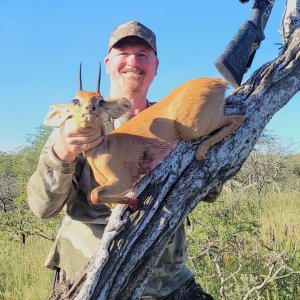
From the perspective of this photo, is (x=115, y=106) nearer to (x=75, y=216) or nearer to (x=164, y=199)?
(x=164, y=199)

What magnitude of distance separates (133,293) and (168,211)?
57 cm

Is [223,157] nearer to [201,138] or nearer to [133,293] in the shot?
[201,138]

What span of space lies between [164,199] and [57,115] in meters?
0.81

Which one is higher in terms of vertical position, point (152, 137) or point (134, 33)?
point (134, 33)

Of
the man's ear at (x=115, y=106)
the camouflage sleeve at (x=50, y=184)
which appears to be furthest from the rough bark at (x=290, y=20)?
the camouflage sleeve at (x=50, y=184)

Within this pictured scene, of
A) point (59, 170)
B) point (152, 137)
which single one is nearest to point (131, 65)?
point (152, 137)

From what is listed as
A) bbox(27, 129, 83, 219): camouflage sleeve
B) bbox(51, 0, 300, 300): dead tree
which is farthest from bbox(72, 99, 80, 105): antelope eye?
bbox(51, 0, 300, 300): dead tree

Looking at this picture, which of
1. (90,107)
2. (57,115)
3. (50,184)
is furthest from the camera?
(50,184)

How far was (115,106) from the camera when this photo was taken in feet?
8.95

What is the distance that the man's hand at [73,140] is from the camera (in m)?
2.52

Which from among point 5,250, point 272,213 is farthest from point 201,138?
point 272,213

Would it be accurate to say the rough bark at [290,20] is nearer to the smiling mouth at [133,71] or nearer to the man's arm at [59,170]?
the smiling mouth at [133,71]

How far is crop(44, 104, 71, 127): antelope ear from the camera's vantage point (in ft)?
8.67

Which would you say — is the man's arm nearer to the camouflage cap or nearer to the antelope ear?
the antelope ear
